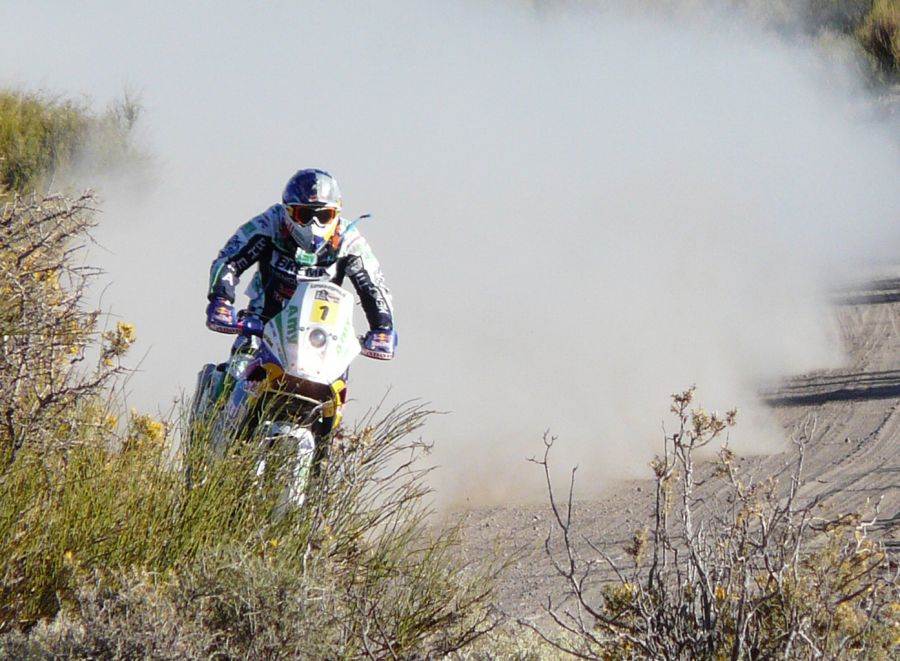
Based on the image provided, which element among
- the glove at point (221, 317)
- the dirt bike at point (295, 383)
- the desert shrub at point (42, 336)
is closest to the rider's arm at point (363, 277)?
the dirt bike at point (295, 383)

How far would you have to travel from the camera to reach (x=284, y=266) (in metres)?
6.39

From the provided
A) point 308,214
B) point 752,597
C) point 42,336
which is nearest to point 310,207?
point 308,214

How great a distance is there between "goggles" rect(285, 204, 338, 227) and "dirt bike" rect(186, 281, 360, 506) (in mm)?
493

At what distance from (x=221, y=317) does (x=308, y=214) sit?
2.10 ft

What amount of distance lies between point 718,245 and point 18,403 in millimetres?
15993

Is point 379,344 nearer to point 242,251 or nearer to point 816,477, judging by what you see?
point 242,251

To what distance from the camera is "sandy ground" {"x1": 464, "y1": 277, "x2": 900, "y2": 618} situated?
831 centimetres

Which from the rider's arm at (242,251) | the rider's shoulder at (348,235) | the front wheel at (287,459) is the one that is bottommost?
the front wheel at (287,459)

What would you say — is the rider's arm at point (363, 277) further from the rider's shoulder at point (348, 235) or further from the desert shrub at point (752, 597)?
the desert shrub at point (752, 597)

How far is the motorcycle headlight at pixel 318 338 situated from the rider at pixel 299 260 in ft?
1.71

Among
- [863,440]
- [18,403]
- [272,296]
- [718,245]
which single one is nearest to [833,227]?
[718,245]

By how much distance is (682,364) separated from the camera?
47.9 feet

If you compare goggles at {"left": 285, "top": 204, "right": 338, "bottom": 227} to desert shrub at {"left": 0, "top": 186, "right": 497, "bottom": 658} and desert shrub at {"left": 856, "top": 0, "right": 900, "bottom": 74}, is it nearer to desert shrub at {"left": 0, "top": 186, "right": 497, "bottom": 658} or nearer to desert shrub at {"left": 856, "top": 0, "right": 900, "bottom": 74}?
desert shrub at {"left": 0, "top": 186, "right": 497, "bottom": 658}

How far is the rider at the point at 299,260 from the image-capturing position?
6.27 meters
